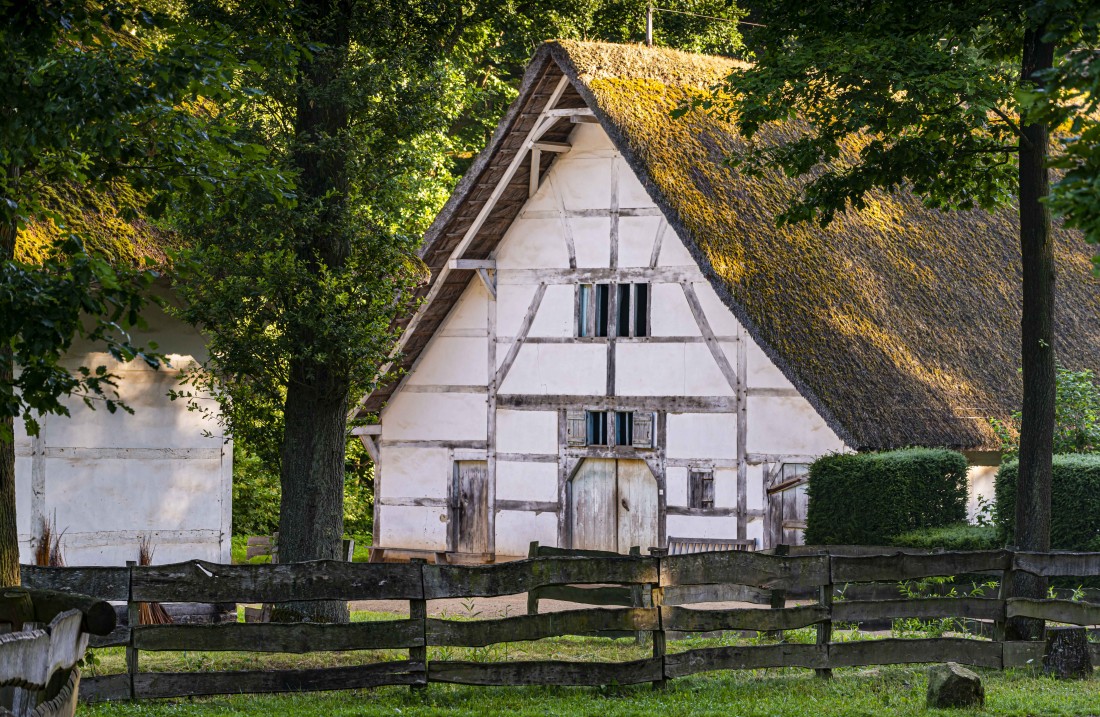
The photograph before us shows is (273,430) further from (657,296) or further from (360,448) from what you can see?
(360,448)

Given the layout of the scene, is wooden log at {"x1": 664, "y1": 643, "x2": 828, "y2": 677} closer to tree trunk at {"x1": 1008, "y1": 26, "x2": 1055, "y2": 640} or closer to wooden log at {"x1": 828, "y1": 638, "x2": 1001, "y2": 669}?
wooden log at {"x1": 828, "y1": 638, "x2": 1001, "y2": 669}

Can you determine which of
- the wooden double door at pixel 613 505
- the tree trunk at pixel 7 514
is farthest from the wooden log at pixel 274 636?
the wooden double door at pixel 613 505

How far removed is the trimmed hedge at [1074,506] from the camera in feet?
49.4

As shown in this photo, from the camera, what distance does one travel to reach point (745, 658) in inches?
410

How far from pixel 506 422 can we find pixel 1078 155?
16.9 m

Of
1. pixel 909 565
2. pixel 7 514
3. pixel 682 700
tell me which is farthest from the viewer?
pixel 909 565

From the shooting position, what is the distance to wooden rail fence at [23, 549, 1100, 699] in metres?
9.52

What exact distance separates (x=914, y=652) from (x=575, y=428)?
10.9 metres

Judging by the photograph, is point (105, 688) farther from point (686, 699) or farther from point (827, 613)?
point (827, 613)

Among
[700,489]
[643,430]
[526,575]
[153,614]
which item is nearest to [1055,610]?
[526,575]

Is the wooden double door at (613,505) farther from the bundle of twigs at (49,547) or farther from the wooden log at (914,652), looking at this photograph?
the wooden log at (914,652)

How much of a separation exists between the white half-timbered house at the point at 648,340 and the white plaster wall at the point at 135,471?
572cm

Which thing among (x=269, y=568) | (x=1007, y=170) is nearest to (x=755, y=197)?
(x=1007, y=170)

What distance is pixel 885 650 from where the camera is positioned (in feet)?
35.0
